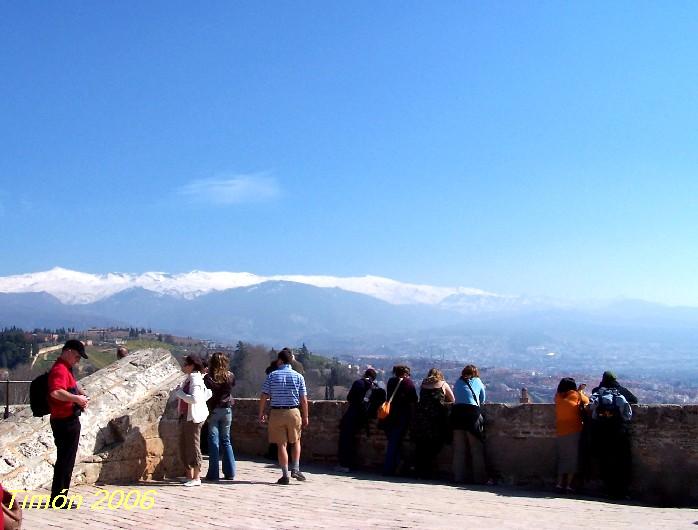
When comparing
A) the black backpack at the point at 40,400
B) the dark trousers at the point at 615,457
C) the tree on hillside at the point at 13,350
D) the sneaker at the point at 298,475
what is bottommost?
the tree on hillside at the point at 13,350

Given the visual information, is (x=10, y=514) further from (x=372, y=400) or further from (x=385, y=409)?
(x=372, y=400)

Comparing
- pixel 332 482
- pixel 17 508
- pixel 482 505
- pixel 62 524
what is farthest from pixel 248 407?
pixel 17 508

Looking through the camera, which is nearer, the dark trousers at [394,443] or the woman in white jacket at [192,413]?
the woman in white jacket at [192,413]

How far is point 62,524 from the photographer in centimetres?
650

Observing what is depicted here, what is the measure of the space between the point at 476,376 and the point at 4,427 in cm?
641

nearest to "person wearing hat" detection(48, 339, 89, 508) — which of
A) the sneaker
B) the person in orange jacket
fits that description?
the sneaker

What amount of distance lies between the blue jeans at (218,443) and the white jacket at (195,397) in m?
0.49

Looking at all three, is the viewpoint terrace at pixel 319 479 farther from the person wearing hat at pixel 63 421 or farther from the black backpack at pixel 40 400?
the black backpack at pixel 40 400

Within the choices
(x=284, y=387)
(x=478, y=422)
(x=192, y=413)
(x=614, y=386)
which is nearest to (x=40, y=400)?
(x=192, y=413)

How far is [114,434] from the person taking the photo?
8922 mm

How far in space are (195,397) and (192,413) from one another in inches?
7.9

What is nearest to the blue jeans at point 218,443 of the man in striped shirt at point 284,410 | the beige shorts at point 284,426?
the man in striped shirt at point 284,410

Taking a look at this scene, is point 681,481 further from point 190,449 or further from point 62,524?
point 62,524

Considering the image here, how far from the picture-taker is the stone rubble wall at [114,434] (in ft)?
26.3
